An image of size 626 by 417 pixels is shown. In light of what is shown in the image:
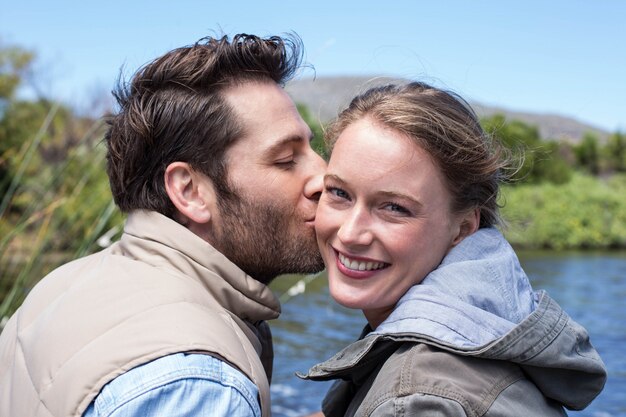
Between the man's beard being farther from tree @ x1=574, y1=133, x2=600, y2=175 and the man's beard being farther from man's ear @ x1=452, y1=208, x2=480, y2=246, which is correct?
tree @ x1=574, y1=133, x2=600, y2=175

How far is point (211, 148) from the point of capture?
2105 mm

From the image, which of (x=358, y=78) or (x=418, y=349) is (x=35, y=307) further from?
(x=358, y=78)

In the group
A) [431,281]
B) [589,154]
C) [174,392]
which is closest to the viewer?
[174,392]

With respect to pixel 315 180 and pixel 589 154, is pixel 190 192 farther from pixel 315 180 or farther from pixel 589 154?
pixel 589 154

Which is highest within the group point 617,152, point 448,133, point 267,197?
point 448,133

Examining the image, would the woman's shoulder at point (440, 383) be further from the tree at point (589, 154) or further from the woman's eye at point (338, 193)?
the tree at point (589, 154)

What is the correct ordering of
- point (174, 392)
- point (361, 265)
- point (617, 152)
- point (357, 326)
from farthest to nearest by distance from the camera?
point (617, 152) < point (357, 326) < point (361, 265) < point (174, 392)

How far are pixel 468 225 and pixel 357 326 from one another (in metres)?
11.0

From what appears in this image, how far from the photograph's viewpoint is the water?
7887 mm

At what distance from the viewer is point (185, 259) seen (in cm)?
182

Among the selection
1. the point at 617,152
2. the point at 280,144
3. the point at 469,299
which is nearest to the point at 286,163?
the point at 280,144

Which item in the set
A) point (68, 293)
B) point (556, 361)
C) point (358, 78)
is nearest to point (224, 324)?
point (68, 293)

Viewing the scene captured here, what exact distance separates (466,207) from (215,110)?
2.47ft

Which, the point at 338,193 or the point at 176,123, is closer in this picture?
the point at 338,193
